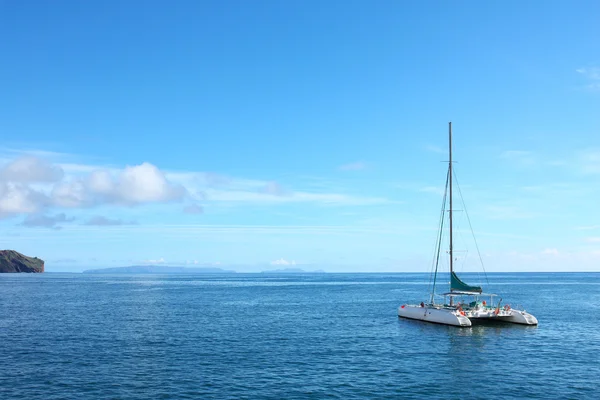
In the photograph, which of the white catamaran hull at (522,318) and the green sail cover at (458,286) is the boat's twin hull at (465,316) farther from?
the green sail cover at (458,286)

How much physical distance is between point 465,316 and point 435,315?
422 centimetres

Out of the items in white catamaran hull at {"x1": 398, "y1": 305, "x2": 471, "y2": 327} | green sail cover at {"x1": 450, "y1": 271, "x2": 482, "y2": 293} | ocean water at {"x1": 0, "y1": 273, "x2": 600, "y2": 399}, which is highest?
green sail cover at {"x1": 450, "y1": 271, "x2": 482, "y2": 293}

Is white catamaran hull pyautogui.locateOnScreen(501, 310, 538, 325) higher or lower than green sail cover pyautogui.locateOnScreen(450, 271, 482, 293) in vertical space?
lower

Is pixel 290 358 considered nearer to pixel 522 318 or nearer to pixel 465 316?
pixel 465 316

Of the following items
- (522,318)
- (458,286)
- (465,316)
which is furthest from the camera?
(458,286)

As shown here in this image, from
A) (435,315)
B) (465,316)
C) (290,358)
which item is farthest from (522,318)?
(290,358)

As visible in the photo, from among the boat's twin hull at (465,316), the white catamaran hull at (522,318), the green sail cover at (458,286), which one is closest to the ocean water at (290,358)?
the boat's twin hull at (465,316)

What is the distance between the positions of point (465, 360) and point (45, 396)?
34404mm

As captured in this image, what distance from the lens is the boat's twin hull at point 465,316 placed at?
6550cm

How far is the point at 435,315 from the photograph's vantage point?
6869 cm

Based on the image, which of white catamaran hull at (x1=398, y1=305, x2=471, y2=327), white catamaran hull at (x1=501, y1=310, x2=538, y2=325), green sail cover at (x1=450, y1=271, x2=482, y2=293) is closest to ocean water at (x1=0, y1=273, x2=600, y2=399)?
white catamaran hull at (x1=398, y1=305, x2=471, y2=327)

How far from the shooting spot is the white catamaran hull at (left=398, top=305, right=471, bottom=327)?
214 ft

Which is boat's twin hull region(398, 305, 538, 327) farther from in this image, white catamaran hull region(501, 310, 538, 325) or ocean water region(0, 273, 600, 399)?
ocean water region(0, 273, 600, 399)

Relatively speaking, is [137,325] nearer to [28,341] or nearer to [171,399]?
[28,341]
